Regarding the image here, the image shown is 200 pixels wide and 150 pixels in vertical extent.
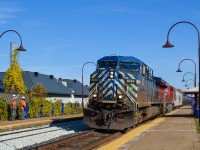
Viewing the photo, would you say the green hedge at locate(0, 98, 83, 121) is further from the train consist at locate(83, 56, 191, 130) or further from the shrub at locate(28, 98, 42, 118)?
the train consist at locate(83, 56, 191, 130)

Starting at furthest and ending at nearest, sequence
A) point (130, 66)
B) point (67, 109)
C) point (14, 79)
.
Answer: point (14, 79) < point (67, 109) < point (130, 66)

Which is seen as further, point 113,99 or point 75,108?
point 75,108

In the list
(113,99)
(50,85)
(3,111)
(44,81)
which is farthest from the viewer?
(44,81)

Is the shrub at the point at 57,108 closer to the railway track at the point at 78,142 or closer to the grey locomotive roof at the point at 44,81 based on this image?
the railway track at the point at 78,142

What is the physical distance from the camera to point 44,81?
255ft

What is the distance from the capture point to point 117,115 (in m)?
19.2

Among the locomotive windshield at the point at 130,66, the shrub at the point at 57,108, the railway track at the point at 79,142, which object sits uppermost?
the locomotive windshield at the point at 130,66

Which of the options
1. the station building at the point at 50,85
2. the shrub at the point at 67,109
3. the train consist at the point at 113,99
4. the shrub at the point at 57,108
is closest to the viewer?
the train consist at the point at 113,99

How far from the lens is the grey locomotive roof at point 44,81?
239ft

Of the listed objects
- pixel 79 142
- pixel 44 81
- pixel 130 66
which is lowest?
pixel 79 142

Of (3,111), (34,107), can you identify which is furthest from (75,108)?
(3,111)

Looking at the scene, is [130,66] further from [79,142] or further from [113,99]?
[79,142]

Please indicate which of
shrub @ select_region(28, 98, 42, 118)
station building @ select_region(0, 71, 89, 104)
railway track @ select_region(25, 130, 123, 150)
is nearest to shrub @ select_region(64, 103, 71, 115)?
shrub @ select_region(28, 98, 42, 118)

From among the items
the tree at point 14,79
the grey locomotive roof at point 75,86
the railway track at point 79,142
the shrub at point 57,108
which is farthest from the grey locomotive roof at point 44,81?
the railway track at point 79,142
